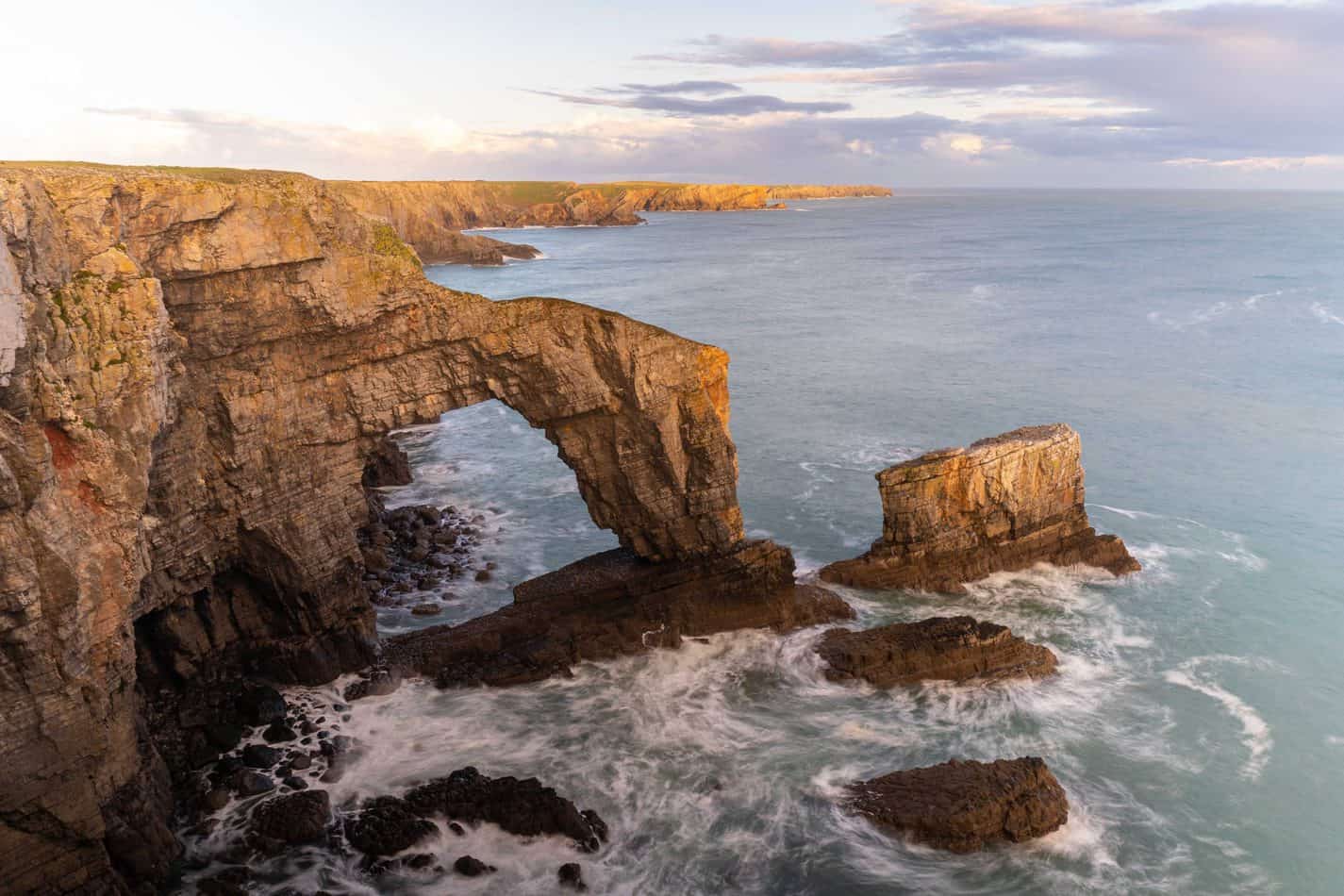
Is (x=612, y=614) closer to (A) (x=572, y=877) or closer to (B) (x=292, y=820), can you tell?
(A) (x=572, y=877)

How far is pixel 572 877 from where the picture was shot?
17.9 m

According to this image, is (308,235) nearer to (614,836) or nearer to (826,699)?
(614,836)

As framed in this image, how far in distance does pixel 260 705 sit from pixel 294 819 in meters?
4.61

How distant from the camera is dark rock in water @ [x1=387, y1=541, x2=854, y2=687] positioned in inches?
1013

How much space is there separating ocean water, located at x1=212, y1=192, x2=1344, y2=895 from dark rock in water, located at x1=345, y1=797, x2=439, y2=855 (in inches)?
27.8

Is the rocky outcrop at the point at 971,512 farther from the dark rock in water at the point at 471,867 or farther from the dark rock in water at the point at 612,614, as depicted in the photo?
the dark rock in water at the point at 471,867

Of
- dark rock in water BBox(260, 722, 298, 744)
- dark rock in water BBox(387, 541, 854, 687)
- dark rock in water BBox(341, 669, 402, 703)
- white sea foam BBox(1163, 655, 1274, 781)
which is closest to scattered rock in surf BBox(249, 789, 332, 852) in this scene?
dark rock in water BBox(260, 722, 298, 744)

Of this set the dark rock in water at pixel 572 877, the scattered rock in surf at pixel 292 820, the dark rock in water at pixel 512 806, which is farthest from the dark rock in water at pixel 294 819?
the dark rock in water at pixel 572 877

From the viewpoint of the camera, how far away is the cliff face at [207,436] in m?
15.7

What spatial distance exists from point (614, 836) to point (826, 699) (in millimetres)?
7498

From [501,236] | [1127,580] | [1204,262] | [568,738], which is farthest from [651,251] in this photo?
[568,738]

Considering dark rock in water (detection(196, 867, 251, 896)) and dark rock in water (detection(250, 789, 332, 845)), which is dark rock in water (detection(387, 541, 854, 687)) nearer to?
dark rock in water (detection(250, 789, 332, 845))

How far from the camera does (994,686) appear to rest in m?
25.2

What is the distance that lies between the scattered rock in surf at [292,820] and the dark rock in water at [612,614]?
5.74 metres
